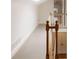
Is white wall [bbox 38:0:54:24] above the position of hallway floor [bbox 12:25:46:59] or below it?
above

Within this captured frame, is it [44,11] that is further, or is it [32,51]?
[44,11]

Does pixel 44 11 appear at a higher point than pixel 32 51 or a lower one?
higher

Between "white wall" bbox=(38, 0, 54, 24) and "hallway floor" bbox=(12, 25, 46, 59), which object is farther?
"white wall" bbox=(38, 0, 54, 24)

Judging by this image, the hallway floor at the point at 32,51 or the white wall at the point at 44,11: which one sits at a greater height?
the white wall at the point at 44,11

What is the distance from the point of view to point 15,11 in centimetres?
455

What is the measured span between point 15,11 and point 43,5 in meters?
4.66

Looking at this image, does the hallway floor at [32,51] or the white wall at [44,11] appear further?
the white wall at [44,11]

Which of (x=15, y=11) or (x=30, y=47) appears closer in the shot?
(x=15, y=11)
